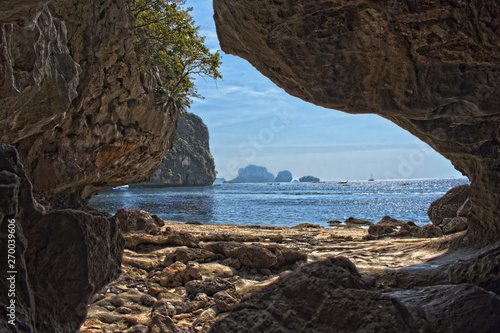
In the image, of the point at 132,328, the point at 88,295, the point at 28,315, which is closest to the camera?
the point at 28,315

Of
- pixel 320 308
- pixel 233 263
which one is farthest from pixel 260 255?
pixel 320 308

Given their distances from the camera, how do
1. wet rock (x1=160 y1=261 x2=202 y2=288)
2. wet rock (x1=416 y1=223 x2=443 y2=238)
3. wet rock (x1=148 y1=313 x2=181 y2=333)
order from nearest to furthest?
wet rock (x1=148 y1=313 x2=181 y2=333) → wet rock (x1=160 y1=261 x2=202 y2=288) → wet rock (x1=416 y1=223 x2=443 y2=238)

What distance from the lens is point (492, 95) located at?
5.46 m

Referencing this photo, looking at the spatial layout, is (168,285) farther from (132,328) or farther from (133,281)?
(132,328)

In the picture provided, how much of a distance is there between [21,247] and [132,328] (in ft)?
8.77

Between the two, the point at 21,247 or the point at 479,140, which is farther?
the point at 479,140

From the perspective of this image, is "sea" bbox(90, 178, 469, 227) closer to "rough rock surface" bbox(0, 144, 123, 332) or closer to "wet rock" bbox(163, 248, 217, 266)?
"wet rock" bbox(163, 248, 217, 266)

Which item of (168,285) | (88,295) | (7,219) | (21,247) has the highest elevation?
(7,219)

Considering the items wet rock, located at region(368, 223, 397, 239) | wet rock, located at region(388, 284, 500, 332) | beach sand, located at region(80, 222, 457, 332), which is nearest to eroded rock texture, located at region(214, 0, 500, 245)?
beach sand, located at region(80, 222, 457, 332)

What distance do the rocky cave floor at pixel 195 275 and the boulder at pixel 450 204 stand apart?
5.02 m

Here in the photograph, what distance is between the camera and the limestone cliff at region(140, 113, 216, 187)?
361 ft

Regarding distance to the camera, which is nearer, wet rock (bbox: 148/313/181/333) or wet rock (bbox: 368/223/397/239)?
wet rock (bbox: 148/313/181/333)

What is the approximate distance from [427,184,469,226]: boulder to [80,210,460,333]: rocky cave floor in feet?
16.5

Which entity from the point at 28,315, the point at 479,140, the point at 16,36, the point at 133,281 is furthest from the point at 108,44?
the point at 479,140
